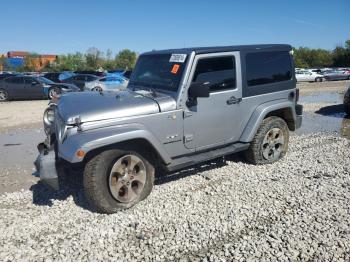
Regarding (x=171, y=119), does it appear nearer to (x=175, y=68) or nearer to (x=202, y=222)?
(x=175, y=68)

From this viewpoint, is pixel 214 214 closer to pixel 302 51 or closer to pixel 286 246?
pixel 286 246

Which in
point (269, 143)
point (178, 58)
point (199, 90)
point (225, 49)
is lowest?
point (269, 143)

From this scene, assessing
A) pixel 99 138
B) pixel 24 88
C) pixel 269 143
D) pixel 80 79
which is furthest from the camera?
pixel 80 79

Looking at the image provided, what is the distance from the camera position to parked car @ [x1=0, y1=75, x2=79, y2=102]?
18.5 meters

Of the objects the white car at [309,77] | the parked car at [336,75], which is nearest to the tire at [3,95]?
the white car at [309,77]

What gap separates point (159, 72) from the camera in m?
5.30

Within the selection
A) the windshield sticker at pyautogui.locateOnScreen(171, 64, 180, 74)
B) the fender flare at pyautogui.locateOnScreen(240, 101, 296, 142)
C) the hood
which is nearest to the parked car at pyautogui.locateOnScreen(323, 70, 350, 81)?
the fender flare at pyautogui.locateOnScreen(240, 101, 296, 142)

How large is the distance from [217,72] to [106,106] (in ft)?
5.87

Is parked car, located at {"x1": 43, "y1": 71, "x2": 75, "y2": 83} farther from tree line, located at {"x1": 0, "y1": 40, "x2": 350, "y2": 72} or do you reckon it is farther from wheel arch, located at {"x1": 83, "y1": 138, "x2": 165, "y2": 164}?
tree line, located at {"x1": 0, "y1": 40, "x2": 350, "y2": 72}

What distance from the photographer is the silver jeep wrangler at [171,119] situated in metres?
4.17

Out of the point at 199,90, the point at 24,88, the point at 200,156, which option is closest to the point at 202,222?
the point at 200,156

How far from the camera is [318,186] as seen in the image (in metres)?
5.03

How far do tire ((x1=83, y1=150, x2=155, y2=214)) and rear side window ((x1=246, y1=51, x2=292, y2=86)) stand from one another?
230 centimetres

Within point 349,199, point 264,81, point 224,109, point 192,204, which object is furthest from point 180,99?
point 349,199
